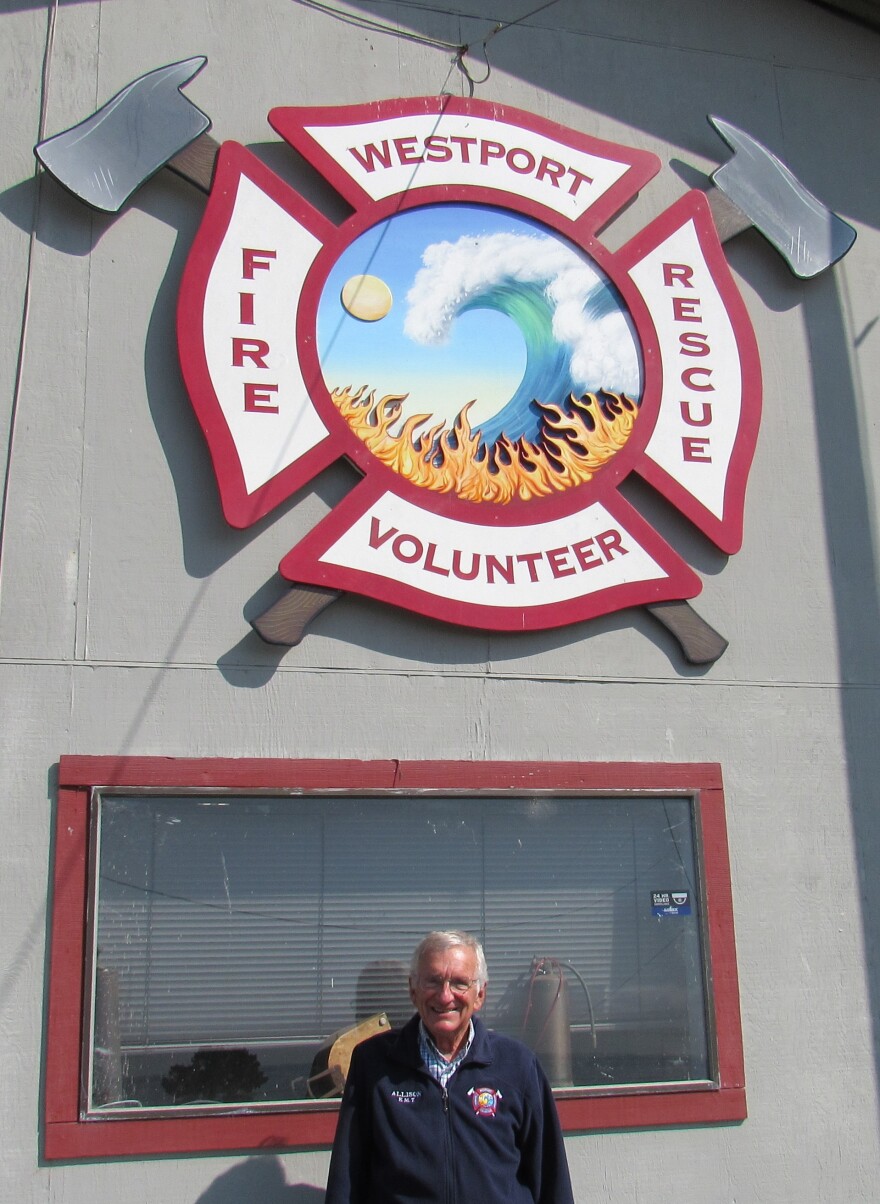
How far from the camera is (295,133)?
5094mm

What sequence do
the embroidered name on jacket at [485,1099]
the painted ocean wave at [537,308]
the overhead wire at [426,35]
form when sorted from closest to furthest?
the embroidered name on jacket at [485,1099] → the painted ocean wave at [537,308] → the overhead wire at [426,35]

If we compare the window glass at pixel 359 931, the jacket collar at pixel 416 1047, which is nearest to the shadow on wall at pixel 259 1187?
the window glass at pixel 359 931

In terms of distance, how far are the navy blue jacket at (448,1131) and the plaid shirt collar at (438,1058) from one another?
0.06 ft

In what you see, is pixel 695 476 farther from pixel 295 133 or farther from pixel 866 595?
pixel 295 133

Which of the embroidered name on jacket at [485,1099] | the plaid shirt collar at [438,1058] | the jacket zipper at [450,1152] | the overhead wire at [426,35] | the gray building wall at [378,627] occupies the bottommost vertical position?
the jacket zipper at [450,1152]

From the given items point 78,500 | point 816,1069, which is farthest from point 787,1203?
point 78,500

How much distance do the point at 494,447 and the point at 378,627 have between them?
0.84 meters

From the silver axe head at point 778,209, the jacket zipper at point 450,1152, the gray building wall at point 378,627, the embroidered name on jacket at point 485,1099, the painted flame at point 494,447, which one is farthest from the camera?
the silver axe head at point 778,209

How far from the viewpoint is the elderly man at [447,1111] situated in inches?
143

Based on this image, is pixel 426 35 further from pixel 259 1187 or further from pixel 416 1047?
pixel 259 1187

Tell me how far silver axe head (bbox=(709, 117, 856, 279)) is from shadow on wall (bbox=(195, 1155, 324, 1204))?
156 inches

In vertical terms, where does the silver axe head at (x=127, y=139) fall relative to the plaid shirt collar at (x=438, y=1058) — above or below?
above

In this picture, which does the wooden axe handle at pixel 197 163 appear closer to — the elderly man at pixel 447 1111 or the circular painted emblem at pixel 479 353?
the circular painted emblem at pixel 479 353

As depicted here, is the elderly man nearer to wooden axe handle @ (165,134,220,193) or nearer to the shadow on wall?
the shadow on wall
